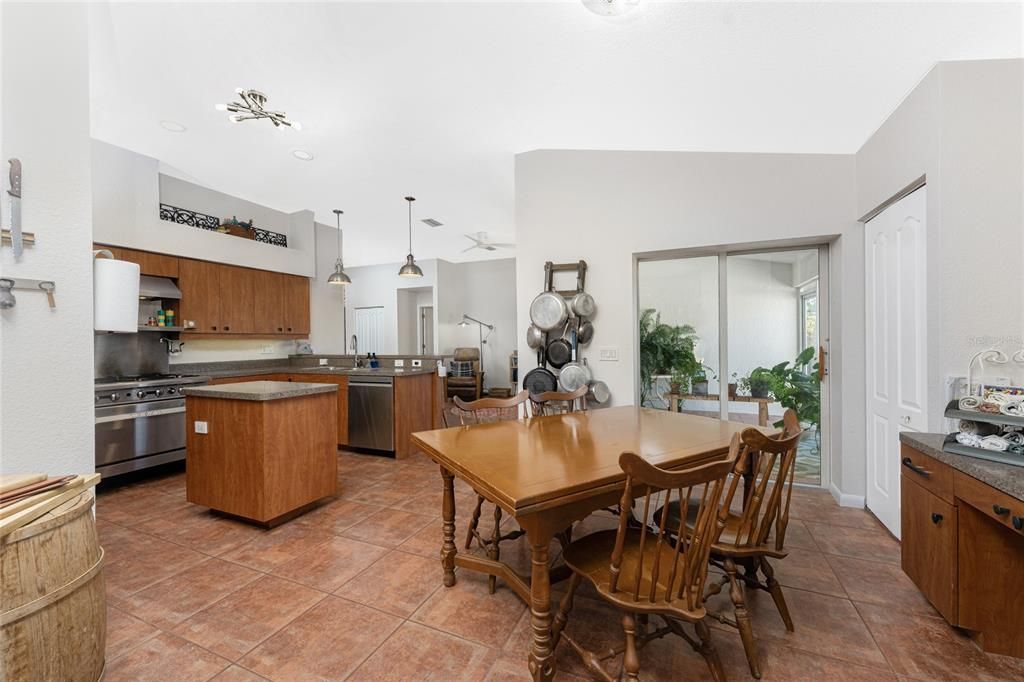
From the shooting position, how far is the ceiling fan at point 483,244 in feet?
22.1

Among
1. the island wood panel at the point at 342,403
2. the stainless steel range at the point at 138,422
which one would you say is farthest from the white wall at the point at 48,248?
the island wood panel at the point at 342,403

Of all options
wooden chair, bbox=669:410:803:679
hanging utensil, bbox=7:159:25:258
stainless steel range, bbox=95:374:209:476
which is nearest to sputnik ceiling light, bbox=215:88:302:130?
hanging utensil, bbox=7:159:25:258

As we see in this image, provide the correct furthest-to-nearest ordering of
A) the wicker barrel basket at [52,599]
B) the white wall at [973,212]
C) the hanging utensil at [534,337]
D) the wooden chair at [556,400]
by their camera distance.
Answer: the hanging utensil at [534,337], the wooden chair at [556,400], the white wall at [973,212], the wicker barrel basket at [52,599]

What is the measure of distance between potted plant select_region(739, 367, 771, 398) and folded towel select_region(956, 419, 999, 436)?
161cm

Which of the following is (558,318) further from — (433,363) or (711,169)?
(433,363)

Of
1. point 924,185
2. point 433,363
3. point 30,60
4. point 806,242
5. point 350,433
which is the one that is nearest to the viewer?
point 30,60

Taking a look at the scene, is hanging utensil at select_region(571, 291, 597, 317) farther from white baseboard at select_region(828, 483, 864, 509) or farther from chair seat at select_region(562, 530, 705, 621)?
white baseboard at select_region(828, 483, 864, 509)

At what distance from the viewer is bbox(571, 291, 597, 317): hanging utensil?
133 inches

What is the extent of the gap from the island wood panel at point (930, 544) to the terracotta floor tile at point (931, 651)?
0.10 metres

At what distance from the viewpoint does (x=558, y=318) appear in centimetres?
339

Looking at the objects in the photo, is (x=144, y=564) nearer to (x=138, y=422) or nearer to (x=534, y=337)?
(x=138, y=422)

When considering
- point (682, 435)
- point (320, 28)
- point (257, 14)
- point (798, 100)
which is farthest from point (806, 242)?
point (257, 14)

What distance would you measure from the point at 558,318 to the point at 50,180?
9.51ft

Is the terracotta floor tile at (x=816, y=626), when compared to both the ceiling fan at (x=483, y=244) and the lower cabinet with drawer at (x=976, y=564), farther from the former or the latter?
the ceiling fan at (x=483, y=244)
